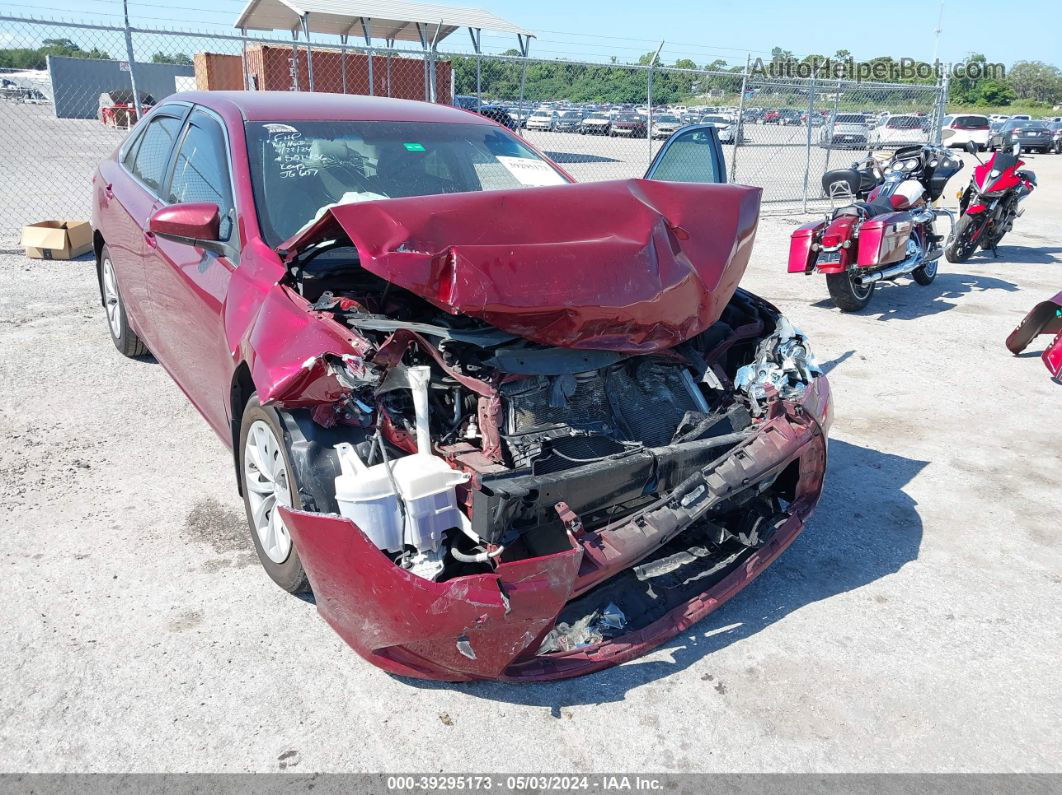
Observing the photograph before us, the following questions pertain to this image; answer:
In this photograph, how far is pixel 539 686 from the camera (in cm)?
270

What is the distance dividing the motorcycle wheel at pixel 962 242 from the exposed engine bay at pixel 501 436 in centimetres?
741

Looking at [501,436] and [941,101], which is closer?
[501,436]

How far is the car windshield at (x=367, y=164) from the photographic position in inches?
137

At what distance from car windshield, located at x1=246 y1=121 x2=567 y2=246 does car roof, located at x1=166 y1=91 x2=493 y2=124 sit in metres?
0.07

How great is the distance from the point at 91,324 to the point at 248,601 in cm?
419

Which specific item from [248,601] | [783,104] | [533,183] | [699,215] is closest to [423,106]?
[533,183]

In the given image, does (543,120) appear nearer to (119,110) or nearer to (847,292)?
(847,292)

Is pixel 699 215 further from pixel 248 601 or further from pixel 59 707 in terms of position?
pixel 59 707

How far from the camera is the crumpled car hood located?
2.61 m

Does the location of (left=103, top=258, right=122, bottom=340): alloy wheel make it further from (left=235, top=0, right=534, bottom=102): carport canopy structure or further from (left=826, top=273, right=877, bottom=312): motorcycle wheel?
(left=235, top=0, right=534, bottom=102): carport canopy structure

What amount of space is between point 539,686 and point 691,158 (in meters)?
3.04

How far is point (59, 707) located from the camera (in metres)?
2.52

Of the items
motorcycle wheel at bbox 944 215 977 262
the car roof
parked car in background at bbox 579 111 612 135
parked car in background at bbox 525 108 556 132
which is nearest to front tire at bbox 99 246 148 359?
the car roof

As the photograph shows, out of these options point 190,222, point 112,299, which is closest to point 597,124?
point 112,299
